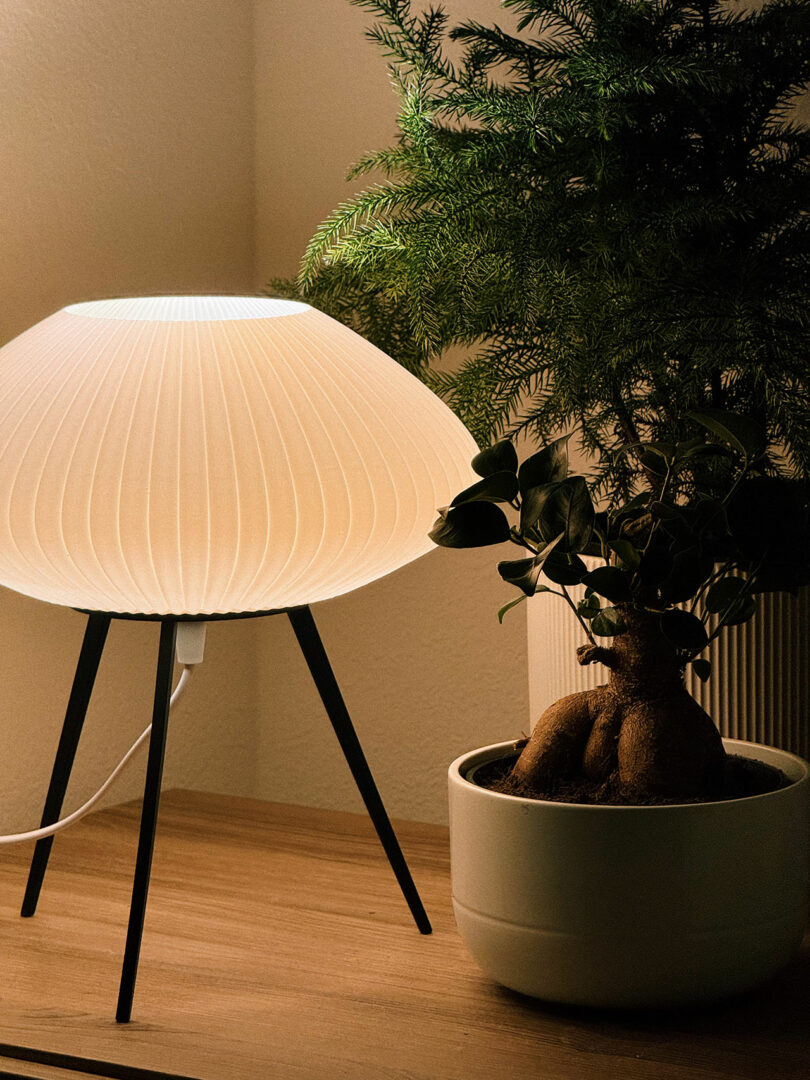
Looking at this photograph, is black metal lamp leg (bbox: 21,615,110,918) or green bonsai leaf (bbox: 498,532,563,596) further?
black metal lamp leg (bbox: 21,615,110,918)

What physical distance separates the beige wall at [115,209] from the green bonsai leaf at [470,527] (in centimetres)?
55

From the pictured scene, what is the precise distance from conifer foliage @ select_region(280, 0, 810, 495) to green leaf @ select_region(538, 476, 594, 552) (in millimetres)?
133

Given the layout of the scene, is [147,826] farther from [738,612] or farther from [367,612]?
[367,612]

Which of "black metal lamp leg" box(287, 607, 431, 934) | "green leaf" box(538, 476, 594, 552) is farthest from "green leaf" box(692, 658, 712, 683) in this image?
"black metal lamp leg" box(287, 607, 431, 934)

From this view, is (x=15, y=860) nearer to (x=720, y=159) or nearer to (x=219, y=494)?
(x=219, y=494)

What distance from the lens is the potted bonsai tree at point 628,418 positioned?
64 cm

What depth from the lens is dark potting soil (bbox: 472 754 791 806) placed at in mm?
666

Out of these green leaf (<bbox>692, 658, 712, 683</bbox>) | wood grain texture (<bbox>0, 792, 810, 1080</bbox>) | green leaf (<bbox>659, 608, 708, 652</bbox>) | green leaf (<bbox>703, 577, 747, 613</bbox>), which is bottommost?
wood grain texture (<bbox>0, 792, 810, 1080</bbox>)

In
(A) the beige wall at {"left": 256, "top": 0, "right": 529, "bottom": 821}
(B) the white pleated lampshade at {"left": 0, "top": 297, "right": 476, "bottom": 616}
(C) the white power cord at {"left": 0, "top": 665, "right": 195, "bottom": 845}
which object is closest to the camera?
(B) the white pleated lampshade at {"left": 0, "top": 297, "right": 476, "bottom": 616}

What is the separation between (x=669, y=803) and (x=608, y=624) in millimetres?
109

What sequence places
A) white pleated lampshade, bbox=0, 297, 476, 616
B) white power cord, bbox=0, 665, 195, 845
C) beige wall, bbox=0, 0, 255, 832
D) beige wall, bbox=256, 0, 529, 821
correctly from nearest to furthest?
1. white pleated lampshade, bbox=0, 297, 476, 616
2. white power cord, bbox=0, 665, 195, 845
3. beige wall, bbox=0, 0, 255, 832
4. beige wall, bbox=256, 0, 529, 821

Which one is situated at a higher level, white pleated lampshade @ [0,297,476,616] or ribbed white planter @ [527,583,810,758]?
white pleated lampshade @ [0,297,476,616]

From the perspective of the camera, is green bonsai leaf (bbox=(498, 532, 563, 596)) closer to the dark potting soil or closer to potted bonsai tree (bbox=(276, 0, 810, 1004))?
potted bonsai tree (bbox=(276, 0, 810, 1004))

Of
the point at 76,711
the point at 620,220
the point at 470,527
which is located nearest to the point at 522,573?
the point at 470,527
